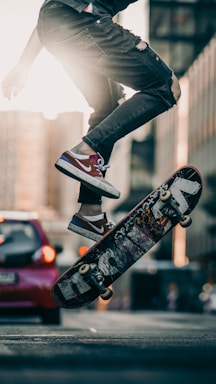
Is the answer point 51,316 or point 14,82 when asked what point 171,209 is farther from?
point 51,316

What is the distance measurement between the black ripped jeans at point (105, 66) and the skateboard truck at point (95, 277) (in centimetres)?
40

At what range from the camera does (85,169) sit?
5535mm

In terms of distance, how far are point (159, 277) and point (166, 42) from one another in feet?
119

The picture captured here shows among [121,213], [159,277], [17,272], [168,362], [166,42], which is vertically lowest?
[121,213]

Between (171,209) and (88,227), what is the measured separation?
498mm

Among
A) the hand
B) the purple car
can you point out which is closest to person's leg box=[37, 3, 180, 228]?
the hand

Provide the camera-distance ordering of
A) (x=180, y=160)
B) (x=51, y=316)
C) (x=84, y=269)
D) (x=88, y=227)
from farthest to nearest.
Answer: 1. (x=180, y=160)
2. (x=51, y=316)
3. (x=88, y=227)
4. (x=84, y=269)

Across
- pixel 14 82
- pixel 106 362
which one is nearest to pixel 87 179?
pixel 14 82

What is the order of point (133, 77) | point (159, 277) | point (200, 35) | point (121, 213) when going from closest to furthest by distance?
point (133, 77)
point (159, 277)
point (200, 35)
point (121, 213)

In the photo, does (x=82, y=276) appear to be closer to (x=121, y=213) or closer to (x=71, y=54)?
(x=71, y=54)

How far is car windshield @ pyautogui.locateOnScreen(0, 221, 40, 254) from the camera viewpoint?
11141 millimetres

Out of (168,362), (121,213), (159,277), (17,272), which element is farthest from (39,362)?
(121,213)

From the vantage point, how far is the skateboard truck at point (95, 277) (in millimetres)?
5652

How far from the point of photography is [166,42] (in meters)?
86.3
